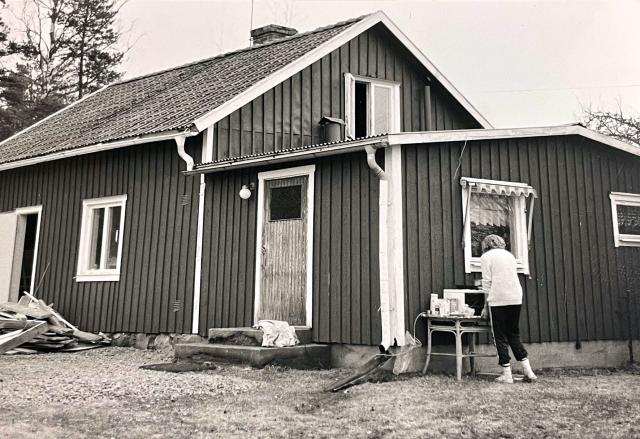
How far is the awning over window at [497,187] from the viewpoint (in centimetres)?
877

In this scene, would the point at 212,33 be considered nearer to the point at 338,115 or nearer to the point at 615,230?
the point at 338,115

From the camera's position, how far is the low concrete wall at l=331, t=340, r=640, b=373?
27.6ft

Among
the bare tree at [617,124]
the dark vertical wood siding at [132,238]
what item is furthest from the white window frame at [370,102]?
the bare tree at [617,124]

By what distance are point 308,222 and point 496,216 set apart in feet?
8.34

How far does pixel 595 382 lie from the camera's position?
785 cm

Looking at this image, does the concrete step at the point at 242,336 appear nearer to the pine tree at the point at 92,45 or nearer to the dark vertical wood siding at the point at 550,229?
the dark vertical wood siding at the point at 550,229

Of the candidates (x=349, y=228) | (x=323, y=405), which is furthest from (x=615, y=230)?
(x=323, y=405)

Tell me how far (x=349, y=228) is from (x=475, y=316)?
194 cm

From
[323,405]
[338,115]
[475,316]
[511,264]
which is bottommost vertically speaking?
[323,405]

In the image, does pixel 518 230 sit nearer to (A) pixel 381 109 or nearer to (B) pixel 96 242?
(A) pixel 381 109

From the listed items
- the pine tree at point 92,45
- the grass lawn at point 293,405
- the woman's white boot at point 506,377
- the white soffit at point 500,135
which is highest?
the pine tree at point 92,45

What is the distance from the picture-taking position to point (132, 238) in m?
11.5

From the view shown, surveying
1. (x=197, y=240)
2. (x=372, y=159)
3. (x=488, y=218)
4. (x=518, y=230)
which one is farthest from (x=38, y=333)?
(x=518, y=230)

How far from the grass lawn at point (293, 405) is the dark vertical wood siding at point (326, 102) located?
13.9 ft
